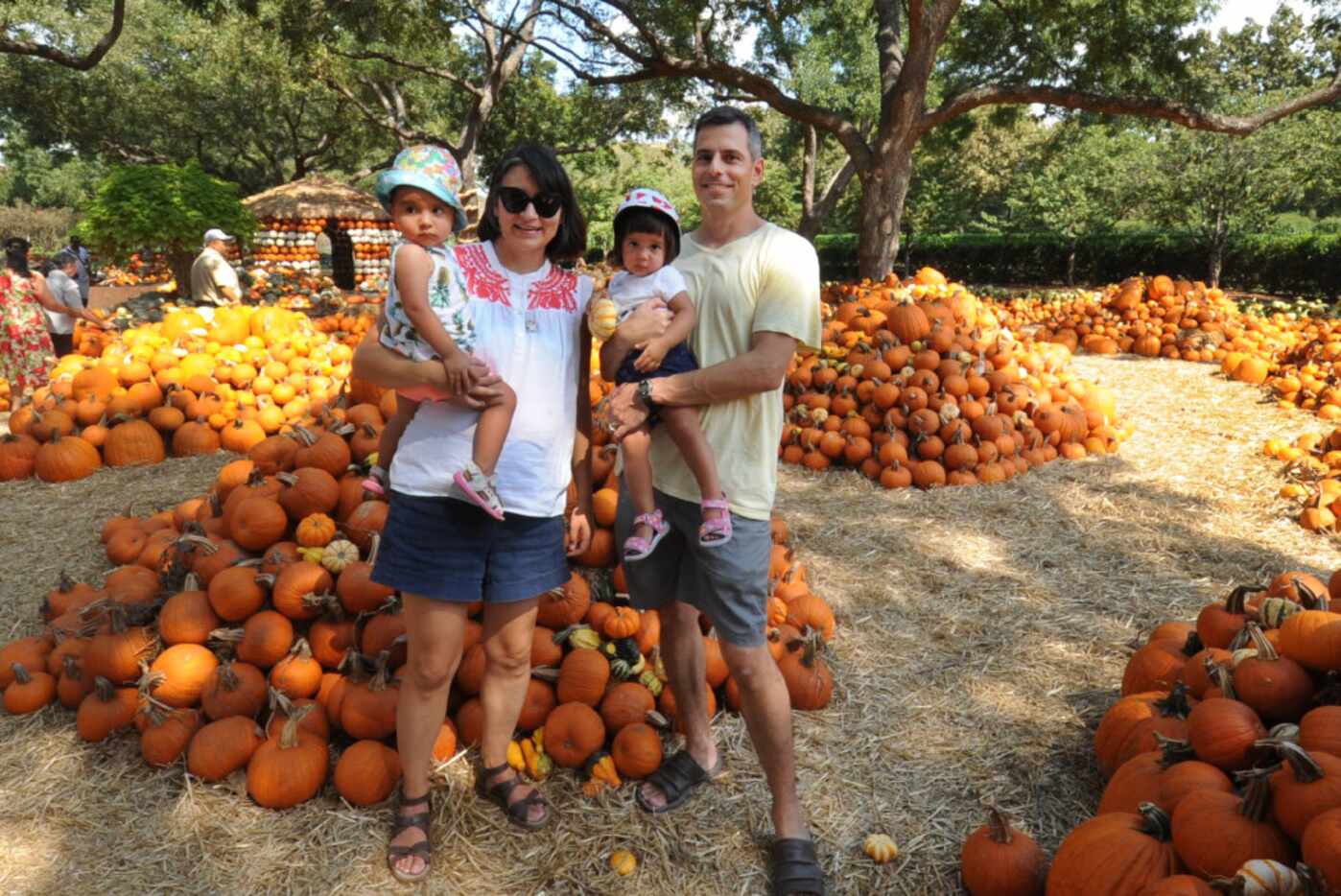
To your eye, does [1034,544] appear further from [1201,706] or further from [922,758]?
[1201,706]

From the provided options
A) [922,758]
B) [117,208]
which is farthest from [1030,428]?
[117,208]

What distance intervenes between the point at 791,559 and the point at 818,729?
0.96 meters

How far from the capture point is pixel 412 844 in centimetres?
236

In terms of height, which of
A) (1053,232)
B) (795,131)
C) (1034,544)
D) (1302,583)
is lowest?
(1034,544)

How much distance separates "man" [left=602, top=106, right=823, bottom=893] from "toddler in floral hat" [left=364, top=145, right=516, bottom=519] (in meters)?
0.38

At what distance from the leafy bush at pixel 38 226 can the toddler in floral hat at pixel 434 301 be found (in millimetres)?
44083

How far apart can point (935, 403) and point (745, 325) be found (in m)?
4.44

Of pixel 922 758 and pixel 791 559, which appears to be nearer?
pixel 922 758

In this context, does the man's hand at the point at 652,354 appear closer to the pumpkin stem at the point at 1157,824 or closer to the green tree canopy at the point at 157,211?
the pumpkin stem at the point at 1157,824

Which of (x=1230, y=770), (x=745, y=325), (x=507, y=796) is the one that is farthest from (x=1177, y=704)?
(x=507, y=796)

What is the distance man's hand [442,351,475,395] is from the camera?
194 cm

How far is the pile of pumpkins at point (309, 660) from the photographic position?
2.70 m

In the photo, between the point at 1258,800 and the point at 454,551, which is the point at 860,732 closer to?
the point at 1258,800

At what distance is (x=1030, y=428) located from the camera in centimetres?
639
